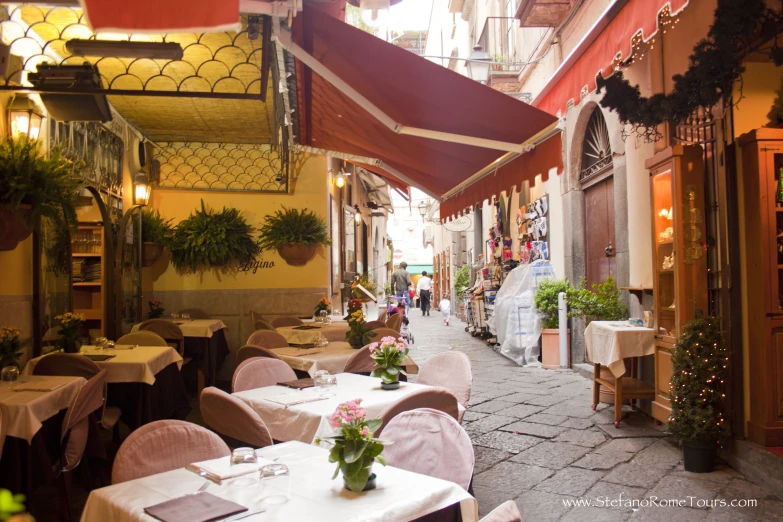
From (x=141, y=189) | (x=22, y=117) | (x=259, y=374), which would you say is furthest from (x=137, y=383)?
(x=141, y=189)

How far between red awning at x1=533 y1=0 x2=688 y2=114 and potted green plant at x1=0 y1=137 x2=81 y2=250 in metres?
3.73

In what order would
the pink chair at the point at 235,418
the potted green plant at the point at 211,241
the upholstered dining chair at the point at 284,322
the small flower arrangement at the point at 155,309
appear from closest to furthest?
the pink chair at the point at 235,418 → the upholstered dining chair at the point at 284,322 → the small flower arrangement at the point at 155,309 → the potted green plant at the point at 211,241

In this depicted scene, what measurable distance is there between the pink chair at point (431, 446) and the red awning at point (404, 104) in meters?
2.28

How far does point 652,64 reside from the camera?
6012mm

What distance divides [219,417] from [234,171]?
6.31m

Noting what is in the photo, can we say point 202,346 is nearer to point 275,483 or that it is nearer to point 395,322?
point 395,322

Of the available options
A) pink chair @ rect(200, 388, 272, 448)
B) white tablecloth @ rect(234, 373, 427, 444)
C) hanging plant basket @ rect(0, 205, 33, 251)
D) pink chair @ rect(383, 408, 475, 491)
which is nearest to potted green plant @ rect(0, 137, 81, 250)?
hanging plant basket @ rect(0, 205, 33, 251)

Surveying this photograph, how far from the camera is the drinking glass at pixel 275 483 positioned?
2019 mm

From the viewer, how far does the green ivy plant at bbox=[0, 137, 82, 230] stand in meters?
4.22

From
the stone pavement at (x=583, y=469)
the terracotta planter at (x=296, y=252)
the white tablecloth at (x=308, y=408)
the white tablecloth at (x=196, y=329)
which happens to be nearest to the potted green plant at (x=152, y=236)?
the white tablecloth at (x=196, y=329)

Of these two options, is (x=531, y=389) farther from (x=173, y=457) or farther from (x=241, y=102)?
A: (x=173, y=457)

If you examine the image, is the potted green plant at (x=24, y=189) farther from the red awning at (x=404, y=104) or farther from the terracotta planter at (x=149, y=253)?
the terracotta planter at (x=149, y=253)

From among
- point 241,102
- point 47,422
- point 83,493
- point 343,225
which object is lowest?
point 83,493

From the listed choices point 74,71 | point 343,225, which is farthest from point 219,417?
point 343,225
